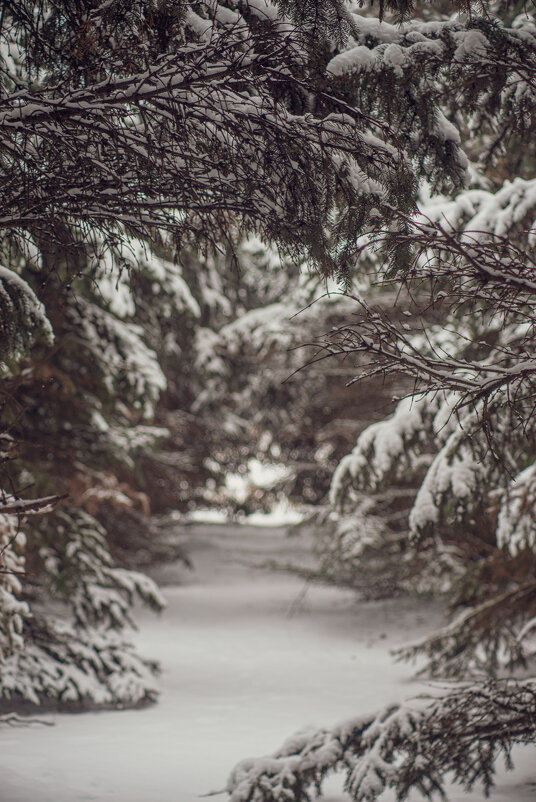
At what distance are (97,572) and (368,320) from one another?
5.46m

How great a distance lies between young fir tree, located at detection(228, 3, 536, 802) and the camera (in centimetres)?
303

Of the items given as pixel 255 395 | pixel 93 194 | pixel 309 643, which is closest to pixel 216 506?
Result: pixel 255 395

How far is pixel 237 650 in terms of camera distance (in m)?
11.1

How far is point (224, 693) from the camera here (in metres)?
8.71

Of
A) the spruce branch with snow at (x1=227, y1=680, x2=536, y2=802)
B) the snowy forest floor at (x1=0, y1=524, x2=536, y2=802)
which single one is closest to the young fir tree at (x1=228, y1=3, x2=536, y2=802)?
the spruce branch with snow at (x1=227, y1=680, x2=536, y2=802)

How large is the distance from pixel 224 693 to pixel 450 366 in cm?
689

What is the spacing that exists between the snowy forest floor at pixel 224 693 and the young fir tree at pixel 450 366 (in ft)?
1.79

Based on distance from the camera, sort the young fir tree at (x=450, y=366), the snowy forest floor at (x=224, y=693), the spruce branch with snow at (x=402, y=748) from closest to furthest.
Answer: the young fir tree at (x=450, y=366), the spruce branch with snow at (x=402, y=748), the snowy forest floor at (x=224, y=693)

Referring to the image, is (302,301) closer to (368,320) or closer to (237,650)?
(237,650)

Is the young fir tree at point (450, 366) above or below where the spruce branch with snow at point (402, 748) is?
above

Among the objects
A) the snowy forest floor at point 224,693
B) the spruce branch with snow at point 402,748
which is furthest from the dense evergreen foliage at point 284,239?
the snowy forest floor at point 224,693

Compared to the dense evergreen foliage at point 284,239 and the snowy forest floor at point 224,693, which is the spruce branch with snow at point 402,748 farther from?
the snowy forest floor at point 224,693

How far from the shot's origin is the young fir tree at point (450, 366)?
9.94ft

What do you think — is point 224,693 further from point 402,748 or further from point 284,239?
point 284,239
